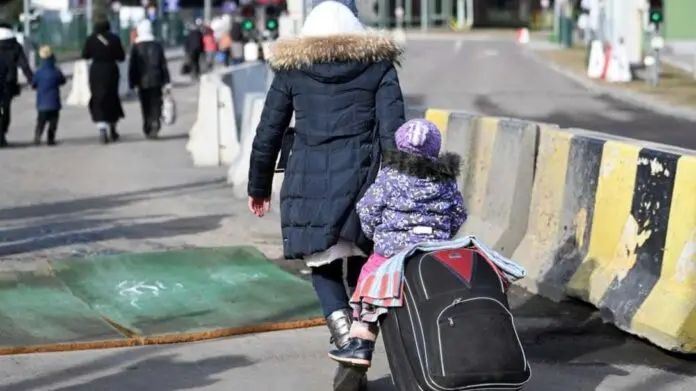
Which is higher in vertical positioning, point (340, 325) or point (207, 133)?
point (340, 325)

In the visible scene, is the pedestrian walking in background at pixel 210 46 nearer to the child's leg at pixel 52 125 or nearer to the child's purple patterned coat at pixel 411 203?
the child's leg at pixel 52 125

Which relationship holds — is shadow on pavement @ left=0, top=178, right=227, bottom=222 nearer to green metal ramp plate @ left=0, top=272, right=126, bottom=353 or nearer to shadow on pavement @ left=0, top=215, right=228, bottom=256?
shadow on pavement @ left=0, top=215, right=228, bottom=256

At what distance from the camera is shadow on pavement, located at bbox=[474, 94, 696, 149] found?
21850 mm

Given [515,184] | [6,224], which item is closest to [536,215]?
[515,184]

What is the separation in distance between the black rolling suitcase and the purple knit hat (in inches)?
17.0

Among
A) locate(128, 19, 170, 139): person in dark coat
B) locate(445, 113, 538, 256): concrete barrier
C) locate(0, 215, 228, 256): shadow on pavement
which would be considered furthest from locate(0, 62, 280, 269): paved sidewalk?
locate(445, 113, 538, 256): concrete barrier

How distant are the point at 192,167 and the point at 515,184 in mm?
8376

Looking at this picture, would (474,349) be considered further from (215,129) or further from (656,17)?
(656,17)

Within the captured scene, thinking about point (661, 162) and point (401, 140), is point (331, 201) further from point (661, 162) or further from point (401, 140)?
point (661, 162)

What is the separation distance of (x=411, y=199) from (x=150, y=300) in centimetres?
305

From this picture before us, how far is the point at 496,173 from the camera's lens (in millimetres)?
9281

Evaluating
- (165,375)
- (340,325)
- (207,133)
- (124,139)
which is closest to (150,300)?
(165,375)

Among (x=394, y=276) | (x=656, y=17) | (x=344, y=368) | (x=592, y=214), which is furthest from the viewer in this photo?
(x=656, y=17)

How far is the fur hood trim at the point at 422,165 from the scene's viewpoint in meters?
5.64
